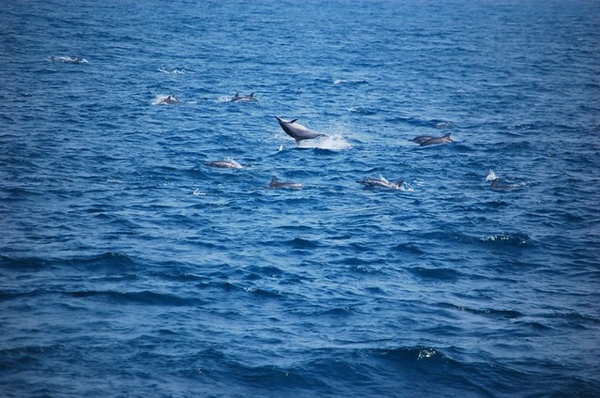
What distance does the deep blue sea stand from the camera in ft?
57.3

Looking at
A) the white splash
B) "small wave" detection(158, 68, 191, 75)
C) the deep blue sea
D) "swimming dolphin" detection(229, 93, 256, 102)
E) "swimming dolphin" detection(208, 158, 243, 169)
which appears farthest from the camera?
"small wave" detection(158, 68, 191, 75)

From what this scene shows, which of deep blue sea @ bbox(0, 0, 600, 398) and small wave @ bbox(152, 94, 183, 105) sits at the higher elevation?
small wave @ bbox(152, 94, 183, 105)

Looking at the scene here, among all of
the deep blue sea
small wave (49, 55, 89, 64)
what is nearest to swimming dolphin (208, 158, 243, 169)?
the deep blue sea

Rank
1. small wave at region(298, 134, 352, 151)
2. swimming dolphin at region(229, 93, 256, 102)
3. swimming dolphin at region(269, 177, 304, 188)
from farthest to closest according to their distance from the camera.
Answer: swimming dolphin at region(229, 93, 256, 102) → small wave at region(298, 134, 352, 151) → swimming dolphin at region(269, 177, 304, 188)

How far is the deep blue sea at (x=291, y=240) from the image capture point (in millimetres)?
17453

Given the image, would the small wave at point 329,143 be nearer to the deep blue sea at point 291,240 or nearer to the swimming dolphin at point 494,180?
the deep blue sea at point 291,240

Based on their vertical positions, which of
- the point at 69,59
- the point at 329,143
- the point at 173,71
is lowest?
the point at 329,143

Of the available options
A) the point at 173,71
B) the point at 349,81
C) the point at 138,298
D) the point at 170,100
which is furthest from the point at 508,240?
the point at 173,71

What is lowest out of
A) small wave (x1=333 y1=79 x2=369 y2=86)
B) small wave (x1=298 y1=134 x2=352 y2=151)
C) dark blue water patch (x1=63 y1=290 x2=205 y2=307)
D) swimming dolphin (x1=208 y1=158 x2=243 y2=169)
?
small wave (x1=333 y1=79 x2=369 y2=86)

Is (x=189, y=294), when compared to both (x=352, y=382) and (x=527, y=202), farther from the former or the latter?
(x=527, y=202)

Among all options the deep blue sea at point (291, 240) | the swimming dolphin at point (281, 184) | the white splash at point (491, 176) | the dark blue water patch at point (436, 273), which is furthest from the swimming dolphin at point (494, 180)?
the dark blue water patch at point (436, 273)

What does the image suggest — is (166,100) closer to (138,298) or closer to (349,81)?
(349,81)

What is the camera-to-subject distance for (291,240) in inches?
993

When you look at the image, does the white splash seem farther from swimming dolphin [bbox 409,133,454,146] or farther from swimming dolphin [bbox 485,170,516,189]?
swimming dolphin [bbox 409,133,454,146]
